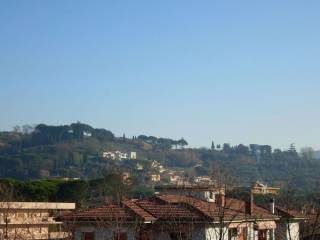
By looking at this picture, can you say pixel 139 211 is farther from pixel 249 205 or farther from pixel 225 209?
pixel 249 205

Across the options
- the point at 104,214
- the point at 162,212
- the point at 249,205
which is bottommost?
the point at 104,214

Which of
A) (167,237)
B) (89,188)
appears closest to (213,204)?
(167,237)

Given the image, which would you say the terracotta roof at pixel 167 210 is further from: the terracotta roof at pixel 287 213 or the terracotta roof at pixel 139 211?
the terracotta roof at pixel 287 213

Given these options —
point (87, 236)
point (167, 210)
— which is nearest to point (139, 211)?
point (167, 210)

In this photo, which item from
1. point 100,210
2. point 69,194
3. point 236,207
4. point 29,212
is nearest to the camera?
point 100,210

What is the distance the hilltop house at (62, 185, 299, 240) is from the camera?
34125mm

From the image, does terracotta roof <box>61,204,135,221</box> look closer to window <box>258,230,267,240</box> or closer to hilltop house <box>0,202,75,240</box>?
window <box>258,230,267,240</box>

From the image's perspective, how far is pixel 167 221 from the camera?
34594mm

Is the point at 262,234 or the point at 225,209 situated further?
the point at 262,234

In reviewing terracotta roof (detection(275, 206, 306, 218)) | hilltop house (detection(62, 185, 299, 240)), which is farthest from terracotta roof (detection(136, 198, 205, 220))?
terracotta roof (detection(275, 206, 306, 218))

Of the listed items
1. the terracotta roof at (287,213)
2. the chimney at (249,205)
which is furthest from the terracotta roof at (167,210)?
the terracotta roof at (287,213)

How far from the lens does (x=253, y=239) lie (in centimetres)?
3728

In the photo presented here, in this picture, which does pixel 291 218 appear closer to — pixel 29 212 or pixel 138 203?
pixel 138 203

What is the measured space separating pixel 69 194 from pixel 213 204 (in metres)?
42.2
